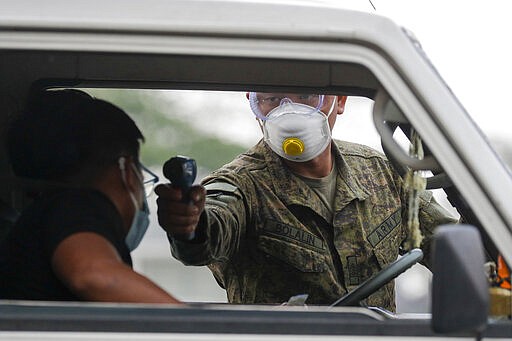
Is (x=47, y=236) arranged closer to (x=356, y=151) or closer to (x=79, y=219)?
(x=79, y=219)

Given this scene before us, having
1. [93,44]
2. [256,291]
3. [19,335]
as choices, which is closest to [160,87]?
[256,291]

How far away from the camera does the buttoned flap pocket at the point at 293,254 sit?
12.3ft

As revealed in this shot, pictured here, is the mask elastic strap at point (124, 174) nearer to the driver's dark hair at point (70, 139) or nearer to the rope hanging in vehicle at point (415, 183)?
the driver's dark hair at point (70, 139)

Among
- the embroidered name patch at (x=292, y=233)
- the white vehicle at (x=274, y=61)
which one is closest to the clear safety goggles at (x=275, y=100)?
the embroidered name patch at (x=292, y=233)

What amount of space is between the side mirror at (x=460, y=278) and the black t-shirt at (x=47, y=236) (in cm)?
84

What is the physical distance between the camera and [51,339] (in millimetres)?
2270

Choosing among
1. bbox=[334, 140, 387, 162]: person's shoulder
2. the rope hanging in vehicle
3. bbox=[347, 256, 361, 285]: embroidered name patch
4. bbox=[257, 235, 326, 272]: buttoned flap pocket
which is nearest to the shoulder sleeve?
the rope hanging in vehicle

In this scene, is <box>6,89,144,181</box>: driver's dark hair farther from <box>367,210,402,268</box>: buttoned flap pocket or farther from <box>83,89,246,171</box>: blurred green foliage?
<box>367,210,402,268</box>: buttoned flap pocket

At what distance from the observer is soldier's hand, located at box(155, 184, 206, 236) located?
2.90m

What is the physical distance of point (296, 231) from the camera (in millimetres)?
3807

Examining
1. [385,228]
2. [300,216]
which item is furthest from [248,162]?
[385,228]

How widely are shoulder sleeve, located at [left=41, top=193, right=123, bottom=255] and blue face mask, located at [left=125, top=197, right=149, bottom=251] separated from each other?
46 millimetres

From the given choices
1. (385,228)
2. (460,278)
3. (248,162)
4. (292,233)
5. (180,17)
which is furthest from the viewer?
(248,162)

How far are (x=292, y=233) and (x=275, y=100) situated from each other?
18.8 inches
